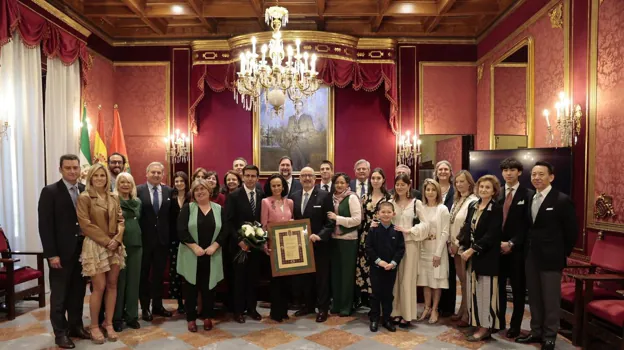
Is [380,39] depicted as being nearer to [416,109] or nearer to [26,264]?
[416,109]

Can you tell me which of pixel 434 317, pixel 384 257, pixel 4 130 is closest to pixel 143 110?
pixel 4 130

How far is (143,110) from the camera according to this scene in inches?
334

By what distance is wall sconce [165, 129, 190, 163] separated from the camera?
8.38m

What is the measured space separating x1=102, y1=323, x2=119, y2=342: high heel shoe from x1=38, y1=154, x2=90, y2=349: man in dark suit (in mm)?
296

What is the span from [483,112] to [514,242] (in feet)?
14.4

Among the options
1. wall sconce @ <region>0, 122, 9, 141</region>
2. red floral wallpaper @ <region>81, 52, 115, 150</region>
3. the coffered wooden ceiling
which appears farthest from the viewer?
red floral wallpaper @ <region>81, 52, 115, 150</region>

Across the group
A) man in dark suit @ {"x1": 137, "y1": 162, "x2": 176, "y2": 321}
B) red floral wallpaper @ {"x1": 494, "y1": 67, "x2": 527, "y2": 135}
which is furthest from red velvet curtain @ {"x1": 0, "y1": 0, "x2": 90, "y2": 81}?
red floral wallpaper @ {"x1": 494, "y1": 67, "x2": 527, "y2": 135}

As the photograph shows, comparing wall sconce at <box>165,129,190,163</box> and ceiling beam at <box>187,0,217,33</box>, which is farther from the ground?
ceiling beam at <box>187,0,217,33</box>

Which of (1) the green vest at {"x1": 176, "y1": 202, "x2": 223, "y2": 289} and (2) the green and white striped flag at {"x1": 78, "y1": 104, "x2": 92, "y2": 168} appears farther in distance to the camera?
(2) the green and white striped flag at {"x1": 78, "y1": 104, "x2": 92, "y2": 168}

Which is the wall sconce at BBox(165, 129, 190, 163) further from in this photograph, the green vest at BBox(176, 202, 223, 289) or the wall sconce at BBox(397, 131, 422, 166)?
the green vest at BBox(176, 202, 223, 289)

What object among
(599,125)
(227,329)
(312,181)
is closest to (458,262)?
(312,181)

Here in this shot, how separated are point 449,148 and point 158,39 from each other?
5.71 metres

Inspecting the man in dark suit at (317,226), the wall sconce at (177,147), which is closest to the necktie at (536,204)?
the man in dark suit at (317,226)

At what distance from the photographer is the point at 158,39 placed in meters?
8.49
